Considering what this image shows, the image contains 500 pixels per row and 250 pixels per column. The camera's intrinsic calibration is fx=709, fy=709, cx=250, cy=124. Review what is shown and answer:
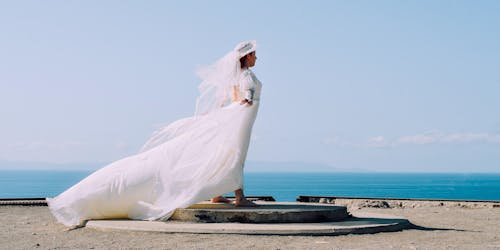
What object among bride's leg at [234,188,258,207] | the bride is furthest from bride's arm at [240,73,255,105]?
bride's leg at [234,188,258,207]

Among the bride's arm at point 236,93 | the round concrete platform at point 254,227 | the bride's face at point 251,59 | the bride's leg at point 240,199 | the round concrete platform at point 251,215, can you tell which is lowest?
the round concrete platform at point 254,227

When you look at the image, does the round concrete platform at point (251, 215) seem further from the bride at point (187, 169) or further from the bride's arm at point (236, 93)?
the bride's arm at point (236, 93)

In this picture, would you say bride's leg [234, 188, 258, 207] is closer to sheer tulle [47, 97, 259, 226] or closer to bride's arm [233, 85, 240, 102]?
sheer tulle [47, 97, 259, 226]

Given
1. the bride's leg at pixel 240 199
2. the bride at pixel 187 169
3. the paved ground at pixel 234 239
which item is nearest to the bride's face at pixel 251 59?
the bride at pixel 187 169

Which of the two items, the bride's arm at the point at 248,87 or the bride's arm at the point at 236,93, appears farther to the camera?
the bride's arm at the point at 236,93

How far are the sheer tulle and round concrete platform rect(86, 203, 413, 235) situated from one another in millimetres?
331

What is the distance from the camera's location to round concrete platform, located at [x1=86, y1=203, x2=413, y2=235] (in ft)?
30.7

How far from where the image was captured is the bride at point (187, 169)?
1035 centimetres

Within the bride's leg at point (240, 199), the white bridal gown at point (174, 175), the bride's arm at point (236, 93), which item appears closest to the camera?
the white bridal gown at point (174, 175)

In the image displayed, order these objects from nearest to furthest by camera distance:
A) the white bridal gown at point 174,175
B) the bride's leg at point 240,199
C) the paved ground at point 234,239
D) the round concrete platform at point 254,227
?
the paved ground at point 234,239, the round concrete platform at point 254,227, the white bridal gown at point 174,175, the bride's leg at point 240,199

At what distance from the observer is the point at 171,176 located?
34.1 ft

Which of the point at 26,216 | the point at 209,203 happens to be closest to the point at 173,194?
the point at 209,203

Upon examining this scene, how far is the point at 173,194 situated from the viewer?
33.9ft

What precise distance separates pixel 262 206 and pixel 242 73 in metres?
2.05
